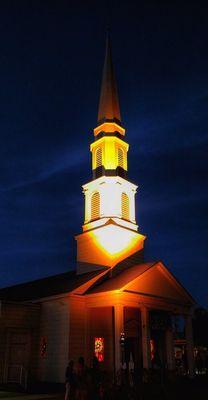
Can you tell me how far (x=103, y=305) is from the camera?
23922mm

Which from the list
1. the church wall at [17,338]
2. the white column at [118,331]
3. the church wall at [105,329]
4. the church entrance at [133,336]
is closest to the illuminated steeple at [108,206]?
the church wall at [105,329]

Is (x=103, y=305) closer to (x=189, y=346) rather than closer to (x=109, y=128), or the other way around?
(x=189, y=346)

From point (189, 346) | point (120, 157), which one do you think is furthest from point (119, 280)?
point (120, 157)

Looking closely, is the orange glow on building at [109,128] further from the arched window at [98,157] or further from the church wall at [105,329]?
the church wall at [105,329]

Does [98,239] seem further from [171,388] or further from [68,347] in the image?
[171,388]

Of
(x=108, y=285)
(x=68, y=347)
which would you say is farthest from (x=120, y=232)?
(x=68, y=347)

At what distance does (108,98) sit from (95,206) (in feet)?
34.0

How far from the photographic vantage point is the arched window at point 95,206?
3039cm

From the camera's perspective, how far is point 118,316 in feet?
75.0

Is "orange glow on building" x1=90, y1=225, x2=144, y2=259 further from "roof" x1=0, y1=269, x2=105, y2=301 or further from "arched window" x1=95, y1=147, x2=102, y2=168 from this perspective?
"arched window" x1=95, y1=147, x2=102, y2=168

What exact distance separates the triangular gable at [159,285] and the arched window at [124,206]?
5.46 m

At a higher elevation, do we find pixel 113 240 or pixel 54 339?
pixel 113 240

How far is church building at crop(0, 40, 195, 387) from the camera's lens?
2388 centimetres

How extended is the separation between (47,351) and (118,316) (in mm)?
5445
